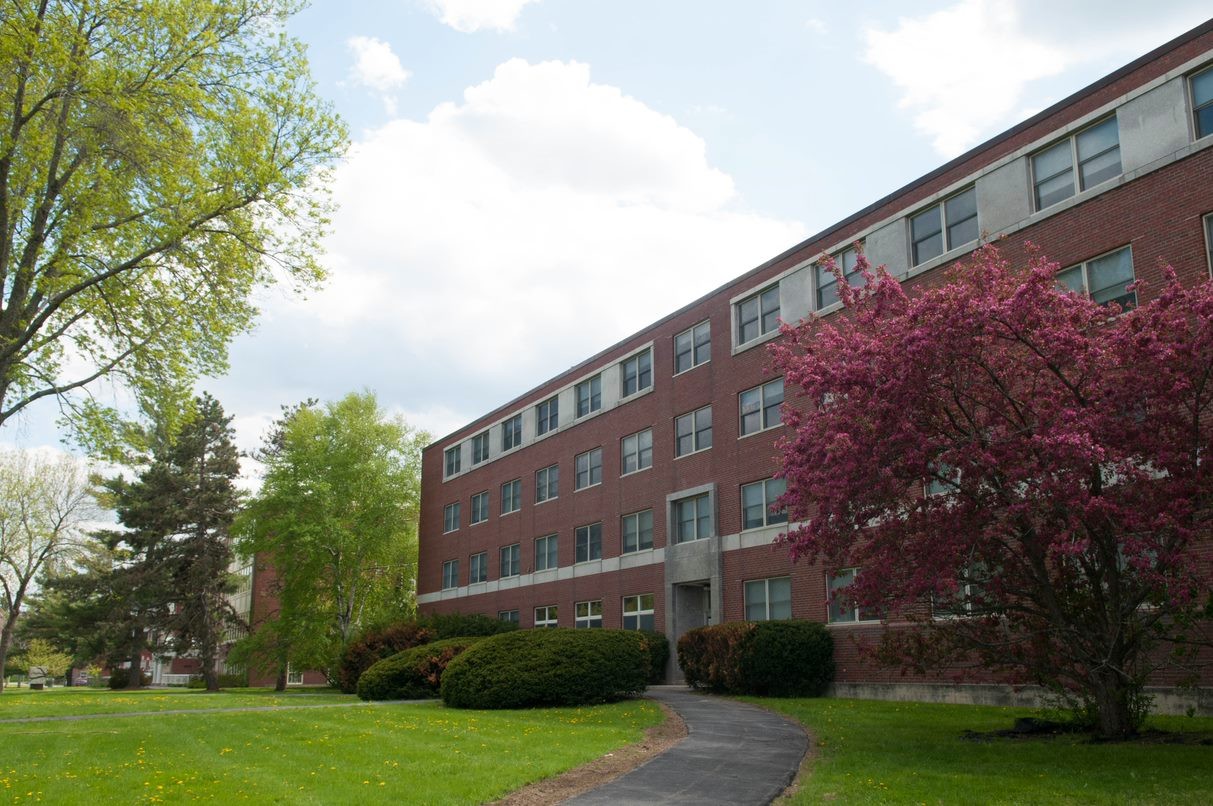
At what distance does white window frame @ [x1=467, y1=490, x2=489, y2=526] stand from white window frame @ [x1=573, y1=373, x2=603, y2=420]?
30.0 feet

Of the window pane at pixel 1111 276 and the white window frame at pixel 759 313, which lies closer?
the window pane at pixel 1111 276

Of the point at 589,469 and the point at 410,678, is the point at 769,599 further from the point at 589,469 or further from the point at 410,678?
the point at 589,469

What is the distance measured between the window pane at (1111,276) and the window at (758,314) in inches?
385

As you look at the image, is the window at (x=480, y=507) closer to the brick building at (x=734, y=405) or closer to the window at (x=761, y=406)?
the brick building at (x=734, y=405)

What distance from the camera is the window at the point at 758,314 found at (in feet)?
92.7

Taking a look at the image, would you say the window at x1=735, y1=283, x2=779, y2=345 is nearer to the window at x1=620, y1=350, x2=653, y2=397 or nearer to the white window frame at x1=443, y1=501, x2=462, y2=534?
the window at x1=620, y1=350, x2=653, y2=397

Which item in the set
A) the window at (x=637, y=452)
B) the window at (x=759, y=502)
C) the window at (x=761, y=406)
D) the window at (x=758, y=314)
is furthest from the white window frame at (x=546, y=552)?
the window at (x=758, y=314)

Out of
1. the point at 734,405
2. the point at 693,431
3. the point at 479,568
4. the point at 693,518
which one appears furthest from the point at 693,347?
the point at 479,568

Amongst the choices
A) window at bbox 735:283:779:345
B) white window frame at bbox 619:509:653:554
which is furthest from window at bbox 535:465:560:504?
window at bbox 735:283:779:345

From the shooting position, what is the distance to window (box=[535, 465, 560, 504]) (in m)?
39.8

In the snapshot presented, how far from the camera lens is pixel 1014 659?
45.6 ft

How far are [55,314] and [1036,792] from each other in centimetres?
1974

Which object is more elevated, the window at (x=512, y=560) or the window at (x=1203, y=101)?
the window at (x=1203, y=101)

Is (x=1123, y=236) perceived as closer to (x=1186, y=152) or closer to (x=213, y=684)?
(x=1186, y=152)
